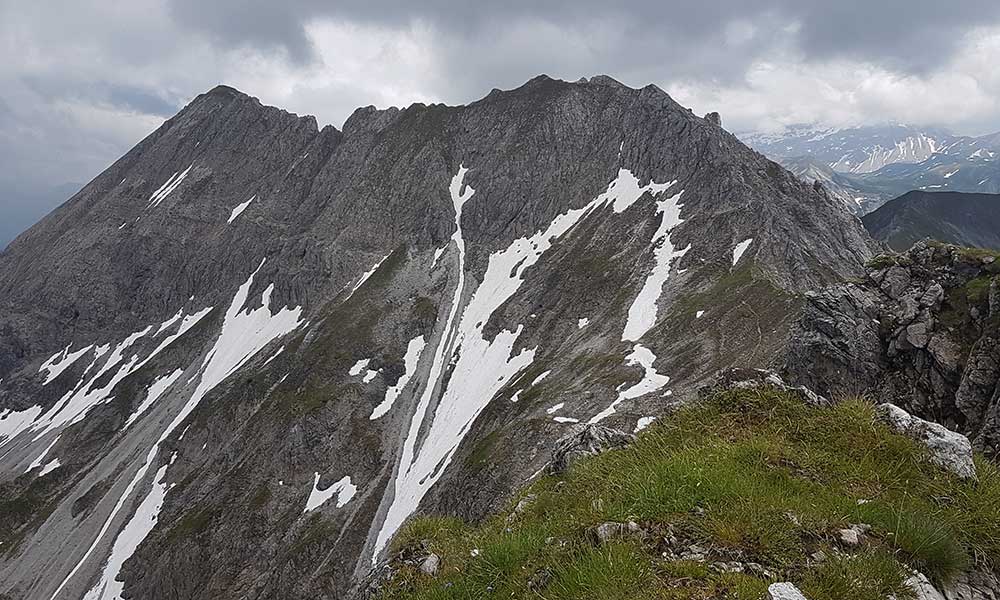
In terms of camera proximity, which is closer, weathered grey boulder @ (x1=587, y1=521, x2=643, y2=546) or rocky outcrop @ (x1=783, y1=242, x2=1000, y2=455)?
weathered grey boulder @ (x1=587, y1=521, x2=643, y2=546)

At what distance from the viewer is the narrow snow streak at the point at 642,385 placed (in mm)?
51291

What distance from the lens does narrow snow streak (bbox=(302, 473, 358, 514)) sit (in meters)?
82.1

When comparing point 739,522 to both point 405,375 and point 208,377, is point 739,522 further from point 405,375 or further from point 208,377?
point 208,377

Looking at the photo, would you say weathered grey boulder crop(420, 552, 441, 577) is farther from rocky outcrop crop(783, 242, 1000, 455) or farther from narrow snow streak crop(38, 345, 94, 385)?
narrow snow streak crop(38, 345, 94, 385)

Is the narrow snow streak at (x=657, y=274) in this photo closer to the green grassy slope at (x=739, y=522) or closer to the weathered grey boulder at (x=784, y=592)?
the green grassy slope at (x=739, y=522)

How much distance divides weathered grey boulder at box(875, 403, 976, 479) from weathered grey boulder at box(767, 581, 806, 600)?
12.5 feet

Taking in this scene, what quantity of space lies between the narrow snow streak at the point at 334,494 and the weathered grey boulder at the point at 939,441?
276 ft

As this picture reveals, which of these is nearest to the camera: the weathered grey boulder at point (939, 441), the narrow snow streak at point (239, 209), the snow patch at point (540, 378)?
the weathered grey boulder at point (939, 441)

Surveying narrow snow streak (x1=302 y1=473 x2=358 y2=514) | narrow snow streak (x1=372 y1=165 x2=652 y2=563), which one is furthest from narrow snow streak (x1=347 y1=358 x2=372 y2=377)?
narrow snow streak (x1=302 y1=473 x2=358 y2=514)

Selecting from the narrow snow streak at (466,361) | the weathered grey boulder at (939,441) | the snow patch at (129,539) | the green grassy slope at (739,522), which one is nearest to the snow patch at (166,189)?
the narrow snow streak at (466,361)

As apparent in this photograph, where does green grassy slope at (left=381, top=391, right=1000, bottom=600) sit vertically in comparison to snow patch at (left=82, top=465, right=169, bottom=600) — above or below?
above

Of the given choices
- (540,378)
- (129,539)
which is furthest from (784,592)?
(129,539)

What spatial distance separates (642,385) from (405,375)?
190 ft

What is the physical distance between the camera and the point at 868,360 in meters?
29.5
